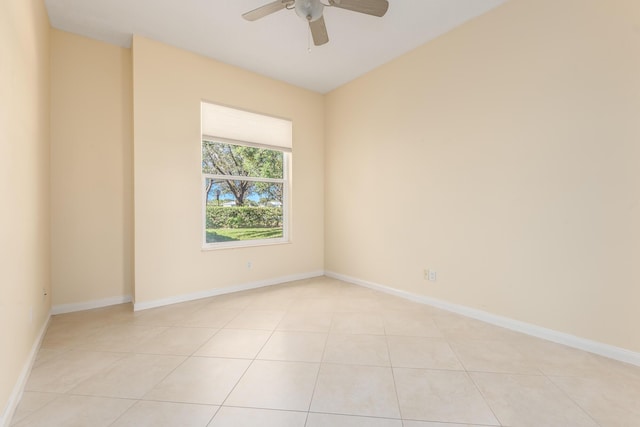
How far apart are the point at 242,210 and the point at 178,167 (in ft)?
3.19

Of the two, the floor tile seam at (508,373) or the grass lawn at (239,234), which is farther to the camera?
the grass lawn at (239,234)

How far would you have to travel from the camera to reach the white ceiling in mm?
2570

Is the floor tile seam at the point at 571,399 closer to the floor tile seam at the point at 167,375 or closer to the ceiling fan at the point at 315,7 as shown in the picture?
the floor tile seam at the point at 167,375

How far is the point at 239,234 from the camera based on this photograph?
12.7ft

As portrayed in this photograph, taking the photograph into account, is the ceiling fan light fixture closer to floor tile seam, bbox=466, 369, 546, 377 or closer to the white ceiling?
the white ceiling

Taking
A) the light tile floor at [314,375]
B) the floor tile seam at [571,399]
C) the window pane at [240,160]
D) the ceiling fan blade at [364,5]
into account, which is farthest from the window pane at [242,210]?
the floor tile seam at [571,399]

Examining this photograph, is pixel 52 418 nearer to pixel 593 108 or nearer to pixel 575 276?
pixel 575 276

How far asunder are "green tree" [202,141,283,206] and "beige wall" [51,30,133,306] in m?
0.88

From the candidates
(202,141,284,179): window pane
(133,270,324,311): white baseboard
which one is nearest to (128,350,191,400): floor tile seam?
(133,270,324,311): white baseboard

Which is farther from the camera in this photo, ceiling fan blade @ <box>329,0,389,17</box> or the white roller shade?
the white roller shade

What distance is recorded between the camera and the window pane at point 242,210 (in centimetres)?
365

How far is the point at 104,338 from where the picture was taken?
2.36 m

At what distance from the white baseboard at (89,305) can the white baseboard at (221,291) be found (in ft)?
1.39

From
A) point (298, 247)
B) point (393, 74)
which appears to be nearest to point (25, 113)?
point (298, 247)
